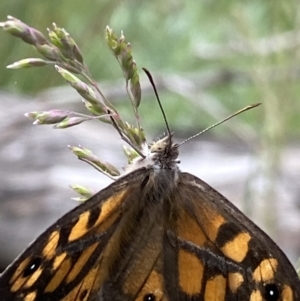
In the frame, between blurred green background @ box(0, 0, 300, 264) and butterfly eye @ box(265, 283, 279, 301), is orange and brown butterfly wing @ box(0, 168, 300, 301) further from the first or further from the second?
blurred green background @ box(0, 0, 300, 264)

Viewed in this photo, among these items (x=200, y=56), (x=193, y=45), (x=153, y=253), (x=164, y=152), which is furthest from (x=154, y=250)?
(x=193, y=45)

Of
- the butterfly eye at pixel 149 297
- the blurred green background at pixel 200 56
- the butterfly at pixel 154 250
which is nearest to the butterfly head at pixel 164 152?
the butterfly at pixel 154 250

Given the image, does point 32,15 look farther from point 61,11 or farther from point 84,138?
point 84,138

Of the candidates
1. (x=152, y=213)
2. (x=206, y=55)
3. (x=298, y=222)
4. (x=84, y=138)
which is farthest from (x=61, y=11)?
(x=152, y=213)

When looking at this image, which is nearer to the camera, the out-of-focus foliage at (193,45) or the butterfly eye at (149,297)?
the butterfly eye at (149,297)

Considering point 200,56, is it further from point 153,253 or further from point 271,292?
point 271,292

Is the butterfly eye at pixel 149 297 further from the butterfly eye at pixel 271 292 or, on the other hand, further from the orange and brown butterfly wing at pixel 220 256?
the butterfly eye at pixel 271 292

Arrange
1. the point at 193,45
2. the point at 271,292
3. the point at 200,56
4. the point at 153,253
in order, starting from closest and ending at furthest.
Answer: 1. the point at 271,292
2. the point at 153,253
3. the point at 200,56
4. the point at 193,45
